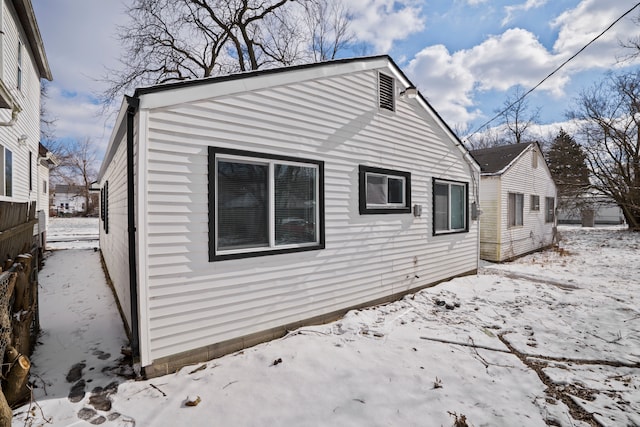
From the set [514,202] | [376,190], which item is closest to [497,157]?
[514,202]

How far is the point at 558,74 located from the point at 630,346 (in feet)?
17.7

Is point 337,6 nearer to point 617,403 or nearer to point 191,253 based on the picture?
point 191,253

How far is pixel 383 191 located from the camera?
570 centimetres

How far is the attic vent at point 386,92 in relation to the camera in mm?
5785

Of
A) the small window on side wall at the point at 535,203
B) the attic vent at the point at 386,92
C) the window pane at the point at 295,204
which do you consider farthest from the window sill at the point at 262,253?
the small window on side wall at the point at 535,203

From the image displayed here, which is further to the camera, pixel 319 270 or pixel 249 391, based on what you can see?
pixel 319 270

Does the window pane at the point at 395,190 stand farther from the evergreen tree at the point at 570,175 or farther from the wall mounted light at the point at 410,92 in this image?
Result: the evergreen tree at the point at 570,175

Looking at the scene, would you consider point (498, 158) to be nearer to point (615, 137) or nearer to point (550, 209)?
point (550, 209)

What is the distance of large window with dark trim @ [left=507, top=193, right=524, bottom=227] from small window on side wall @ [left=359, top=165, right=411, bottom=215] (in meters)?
7.43

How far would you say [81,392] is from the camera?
290cm

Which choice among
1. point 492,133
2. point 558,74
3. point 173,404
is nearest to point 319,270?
point 173,404

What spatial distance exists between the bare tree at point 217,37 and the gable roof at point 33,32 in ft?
12.6

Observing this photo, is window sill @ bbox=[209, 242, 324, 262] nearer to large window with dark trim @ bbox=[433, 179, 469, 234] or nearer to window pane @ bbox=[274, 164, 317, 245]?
window pane @ bbox=[274, 164, 317, 245]

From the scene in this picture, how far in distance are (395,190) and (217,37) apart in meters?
15.4
